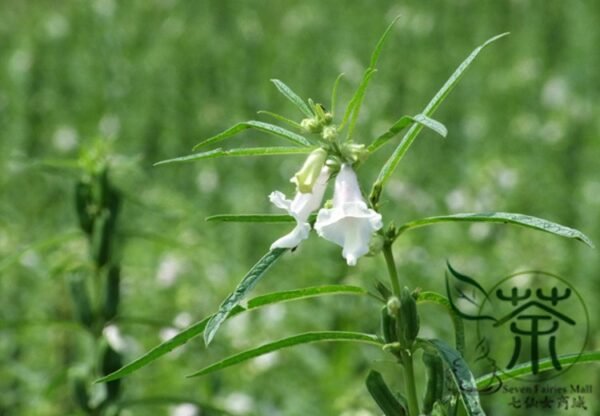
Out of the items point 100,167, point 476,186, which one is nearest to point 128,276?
point 100,167

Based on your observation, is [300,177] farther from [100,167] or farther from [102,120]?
[102,120]

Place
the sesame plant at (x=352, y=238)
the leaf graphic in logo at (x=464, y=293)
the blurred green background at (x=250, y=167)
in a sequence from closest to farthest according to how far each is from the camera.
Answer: the sesame plant at (x=352, y=238) < the leaf graphic in logo at (x=464, y=293) < the blurred green background at (x=250, y=167)

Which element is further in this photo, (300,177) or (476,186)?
(476,186)

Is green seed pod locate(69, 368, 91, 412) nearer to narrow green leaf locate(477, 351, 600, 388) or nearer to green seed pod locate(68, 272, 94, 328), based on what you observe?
green seed pod locate(68, 272, 94, 328)

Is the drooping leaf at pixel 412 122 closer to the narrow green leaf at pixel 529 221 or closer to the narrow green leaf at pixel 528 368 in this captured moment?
the narrow green leaf at pixel 529 221

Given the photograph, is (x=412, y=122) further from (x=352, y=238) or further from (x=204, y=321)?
(x=204, y=321)

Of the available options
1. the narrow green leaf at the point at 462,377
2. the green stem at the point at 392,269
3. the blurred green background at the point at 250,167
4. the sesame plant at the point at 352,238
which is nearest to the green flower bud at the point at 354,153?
the sesame plant at the point at 352,238
